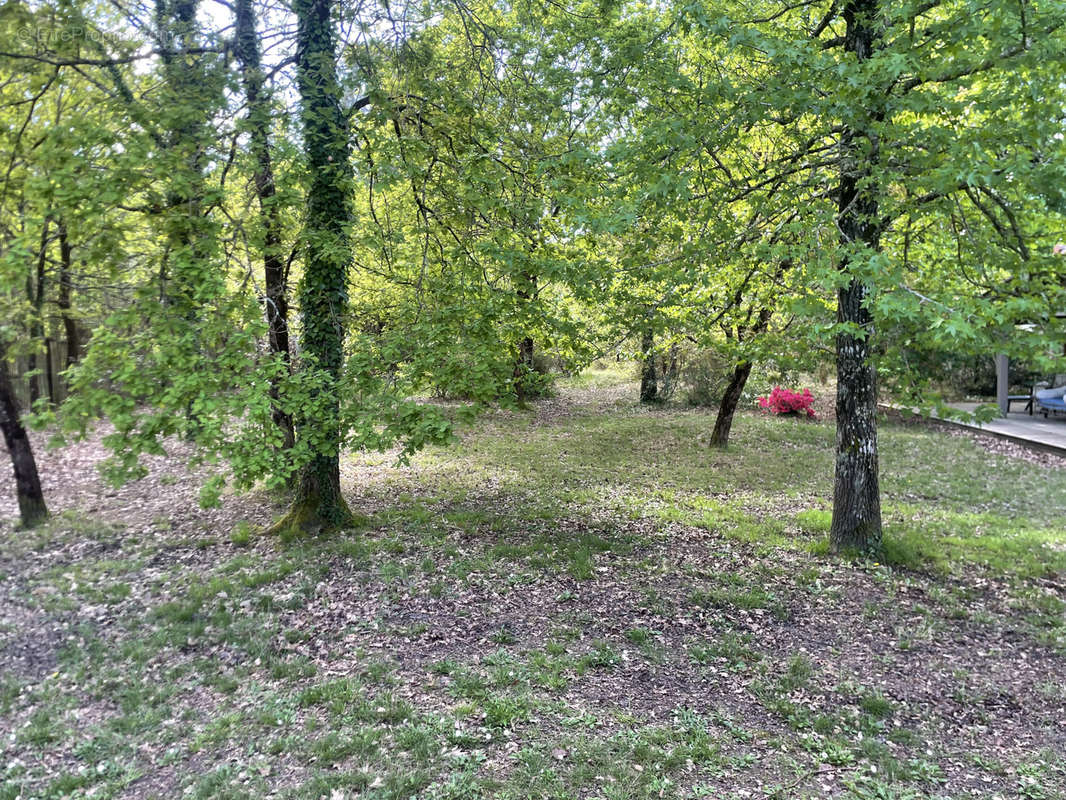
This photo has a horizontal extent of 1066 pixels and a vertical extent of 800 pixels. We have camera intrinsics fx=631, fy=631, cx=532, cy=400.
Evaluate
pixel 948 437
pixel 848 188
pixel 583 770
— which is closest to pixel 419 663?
pixel 583 770

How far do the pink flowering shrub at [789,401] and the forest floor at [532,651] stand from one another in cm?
761

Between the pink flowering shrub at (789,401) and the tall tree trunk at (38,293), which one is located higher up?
the tall tree trunk at (38,293)

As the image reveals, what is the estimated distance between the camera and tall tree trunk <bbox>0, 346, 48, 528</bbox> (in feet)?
25.8

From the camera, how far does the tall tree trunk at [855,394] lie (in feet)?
18.7

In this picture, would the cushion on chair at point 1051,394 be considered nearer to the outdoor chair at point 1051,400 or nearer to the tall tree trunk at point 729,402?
the outdoor chair at point 1051,400

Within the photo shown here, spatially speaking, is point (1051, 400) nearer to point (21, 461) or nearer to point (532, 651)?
point (532, 651)

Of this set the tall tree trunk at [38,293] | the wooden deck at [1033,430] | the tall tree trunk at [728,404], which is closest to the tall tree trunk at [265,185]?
the tall tree trunk at [38,293]

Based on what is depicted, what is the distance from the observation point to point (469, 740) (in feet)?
12.7

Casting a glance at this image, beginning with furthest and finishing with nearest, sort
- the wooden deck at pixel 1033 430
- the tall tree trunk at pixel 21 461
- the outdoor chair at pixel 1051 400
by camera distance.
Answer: the outdoor chair at pixel 1051 400
the wooden deck at pixel 1033 430
the tall tree trunk at pixel 21 461

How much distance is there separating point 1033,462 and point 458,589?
38.9 feet

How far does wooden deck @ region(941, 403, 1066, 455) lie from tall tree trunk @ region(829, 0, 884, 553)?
6.61 metres

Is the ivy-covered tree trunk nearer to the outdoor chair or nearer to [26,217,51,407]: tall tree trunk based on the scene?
[26,217,51,407]: tall tree trunk

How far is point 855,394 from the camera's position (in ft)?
21.5

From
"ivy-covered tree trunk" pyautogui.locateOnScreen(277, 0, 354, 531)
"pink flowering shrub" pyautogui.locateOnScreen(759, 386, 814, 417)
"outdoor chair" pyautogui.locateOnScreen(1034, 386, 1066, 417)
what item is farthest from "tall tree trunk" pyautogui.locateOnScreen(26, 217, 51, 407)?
"outdoor chair" pyautogui.locateOnScreen(1034, 386, 1066, 417)
